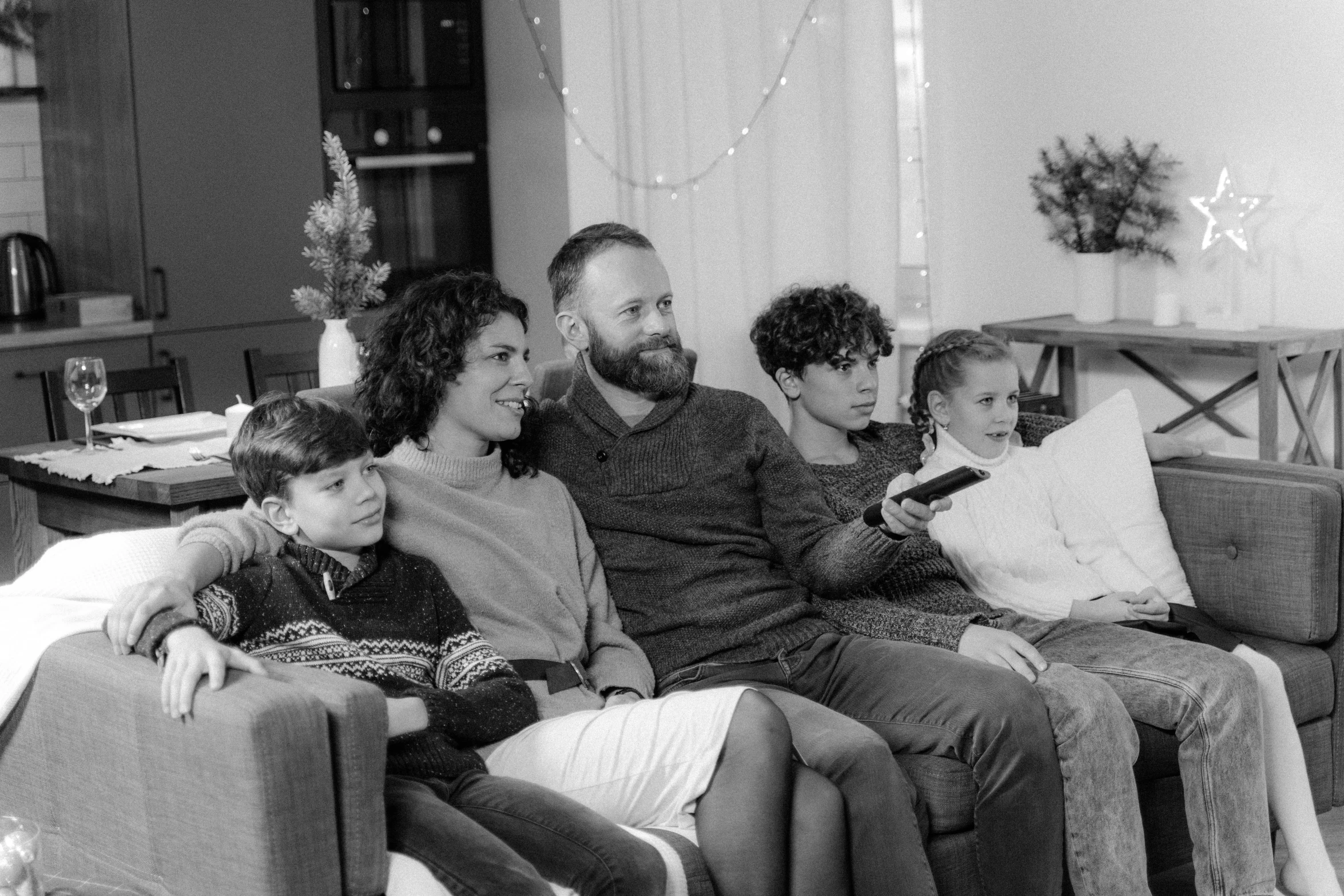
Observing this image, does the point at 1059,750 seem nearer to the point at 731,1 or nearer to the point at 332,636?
the point at 332,636

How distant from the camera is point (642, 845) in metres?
1.91

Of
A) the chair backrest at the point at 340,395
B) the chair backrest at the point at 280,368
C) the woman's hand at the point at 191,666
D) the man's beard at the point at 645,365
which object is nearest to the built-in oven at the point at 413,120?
the chair backrest at the point at 280,368

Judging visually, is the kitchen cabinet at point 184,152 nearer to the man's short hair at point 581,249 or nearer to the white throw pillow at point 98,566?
the man's short hair at point 581,249

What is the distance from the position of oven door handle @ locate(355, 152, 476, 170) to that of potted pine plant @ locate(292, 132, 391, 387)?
1.69m

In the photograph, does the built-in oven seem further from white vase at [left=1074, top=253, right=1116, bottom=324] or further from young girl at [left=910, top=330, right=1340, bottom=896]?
young girl at [left=910, top=330, right=1340, bottom=896]

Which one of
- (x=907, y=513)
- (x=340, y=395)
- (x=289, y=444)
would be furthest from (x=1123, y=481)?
(x=289, y=444)

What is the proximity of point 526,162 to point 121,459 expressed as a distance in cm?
239

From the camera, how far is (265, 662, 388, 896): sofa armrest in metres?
1.75

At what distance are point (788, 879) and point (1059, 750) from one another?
19.6 inches

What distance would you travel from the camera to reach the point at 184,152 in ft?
15.2

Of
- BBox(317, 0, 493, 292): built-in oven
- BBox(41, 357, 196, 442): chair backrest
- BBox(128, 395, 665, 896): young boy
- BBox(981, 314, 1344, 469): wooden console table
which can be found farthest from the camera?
BBox(317, 0, 493, 292): built-in oven

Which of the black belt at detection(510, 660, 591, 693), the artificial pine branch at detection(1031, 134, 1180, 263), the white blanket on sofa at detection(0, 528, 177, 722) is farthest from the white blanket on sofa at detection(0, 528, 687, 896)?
the artificial pine branch at detection(1031, 134, 1180, 263)

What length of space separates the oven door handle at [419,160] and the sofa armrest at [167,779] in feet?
10.6

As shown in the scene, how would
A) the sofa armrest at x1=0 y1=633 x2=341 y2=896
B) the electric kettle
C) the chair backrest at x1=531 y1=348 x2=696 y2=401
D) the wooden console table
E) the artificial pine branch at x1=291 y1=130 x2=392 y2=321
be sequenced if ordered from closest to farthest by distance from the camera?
the sofa armrest at x1=0 y1=633 x2=341 y2=896, the chair backrest at x1=531 y1=348 x2=696 y2=401, the artificial pine branch at x1=291 y1=130 x2=392 y2=321, the wooden console table, the electric kettle
